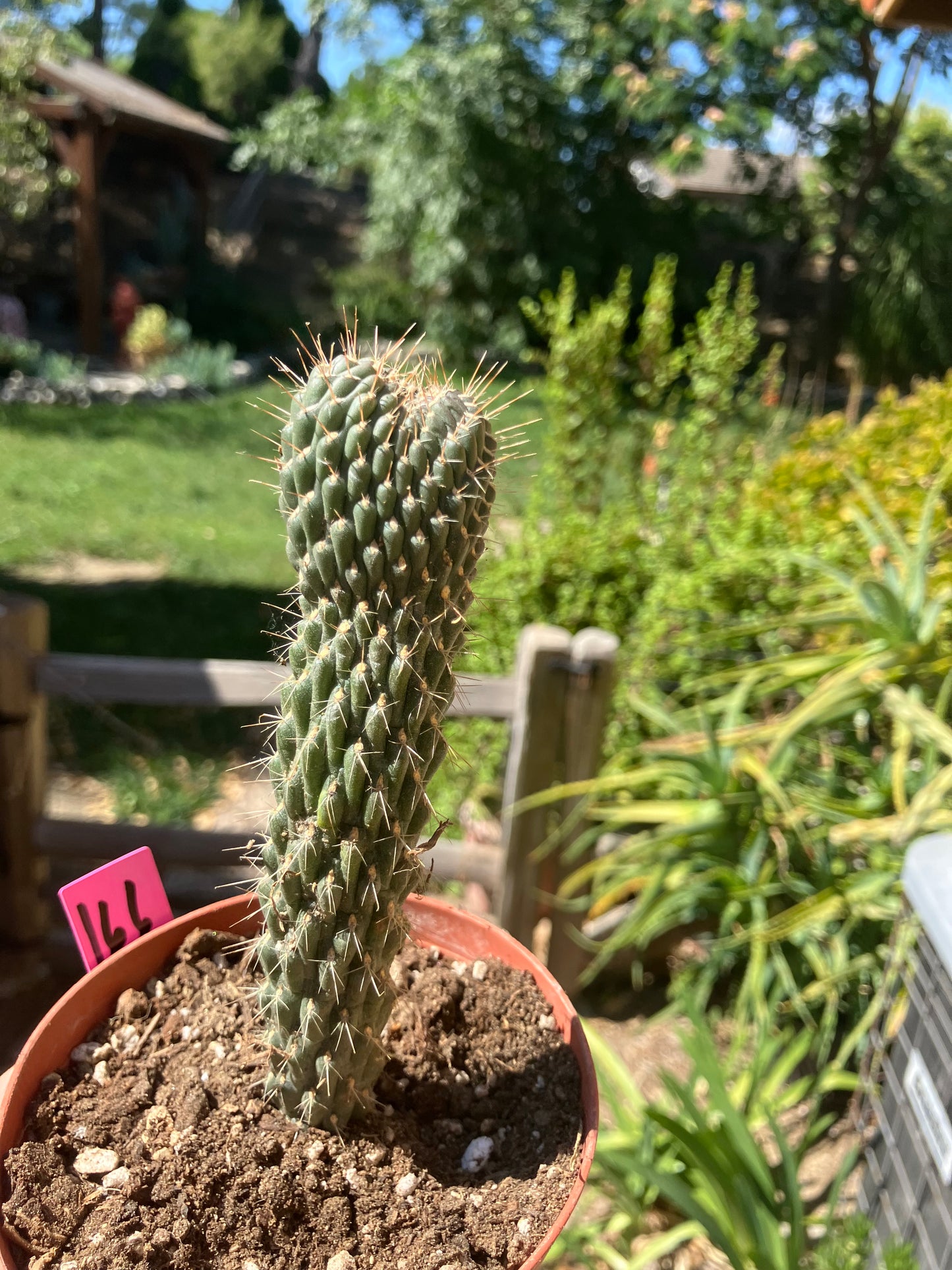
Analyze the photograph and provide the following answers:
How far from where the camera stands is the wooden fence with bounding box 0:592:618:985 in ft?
8.24

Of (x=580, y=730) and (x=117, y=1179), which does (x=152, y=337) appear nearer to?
(x=580, y=730)

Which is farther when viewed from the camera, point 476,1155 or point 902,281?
point 902,281

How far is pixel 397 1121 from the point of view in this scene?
96 centimetres

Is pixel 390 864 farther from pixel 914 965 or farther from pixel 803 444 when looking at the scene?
pixel 803 444

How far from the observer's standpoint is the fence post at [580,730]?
8.35 feet

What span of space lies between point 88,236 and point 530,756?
38.4ft

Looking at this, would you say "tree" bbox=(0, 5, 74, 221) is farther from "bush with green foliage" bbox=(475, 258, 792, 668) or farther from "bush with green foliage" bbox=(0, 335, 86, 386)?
"bush with green foliage" bbox=(475, 258, 792, 668)

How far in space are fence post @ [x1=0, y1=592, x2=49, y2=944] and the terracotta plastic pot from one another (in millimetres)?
1710

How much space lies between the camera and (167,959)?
3.38 feet

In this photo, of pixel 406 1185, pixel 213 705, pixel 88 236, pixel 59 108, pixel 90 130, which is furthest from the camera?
pixel 88 236

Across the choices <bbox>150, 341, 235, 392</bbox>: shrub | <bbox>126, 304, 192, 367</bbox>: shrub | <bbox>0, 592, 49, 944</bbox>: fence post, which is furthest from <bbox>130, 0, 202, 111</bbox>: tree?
<bbox>0, 592, 49, 944</bbox>: fence post

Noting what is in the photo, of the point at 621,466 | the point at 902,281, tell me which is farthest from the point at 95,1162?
the point at 902,281

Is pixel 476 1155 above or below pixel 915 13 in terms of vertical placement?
below

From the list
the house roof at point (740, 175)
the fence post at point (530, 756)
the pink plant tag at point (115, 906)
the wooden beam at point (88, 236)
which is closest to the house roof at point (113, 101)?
the wooden beam at point (88, 236)
